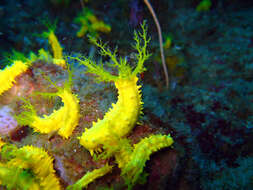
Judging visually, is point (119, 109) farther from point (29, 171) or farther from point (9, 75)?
point (9, 75)

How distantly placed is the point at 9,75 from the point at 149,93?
8.52 ft

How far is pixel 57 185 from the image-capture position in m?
2.04

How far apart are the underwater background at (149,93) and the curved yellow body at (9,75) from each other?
22mm

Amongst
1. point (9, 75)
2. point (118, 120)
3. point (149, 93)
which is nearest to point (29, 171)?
point (118, 120)

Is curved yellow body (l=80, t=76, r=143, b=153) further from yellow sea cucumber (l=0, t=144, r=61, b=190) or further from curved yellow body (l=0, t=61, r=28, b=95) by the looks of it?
curved yellow body (l=0, t=61, r=28, b=95)

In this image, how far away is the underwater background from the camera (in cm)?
199

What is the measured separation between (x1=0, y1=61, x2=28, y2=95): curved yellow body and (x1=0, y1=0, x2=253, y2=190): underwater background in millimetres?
22

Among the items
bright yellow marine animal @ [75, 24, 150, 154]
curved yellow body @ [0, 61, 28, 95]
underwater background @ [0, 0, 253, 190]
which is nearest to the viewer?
bright yellow marine animal @ [75, 24, 150, 154]

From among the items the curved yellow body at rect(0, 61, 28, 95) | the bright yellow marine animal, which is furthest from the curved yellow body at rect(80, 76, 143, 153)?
the curved yellow body at rect(0, 61, 28, 95)

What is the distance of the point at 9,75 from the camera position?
8.96 feet

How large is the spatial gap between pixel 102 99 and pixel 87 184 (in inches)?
45.8

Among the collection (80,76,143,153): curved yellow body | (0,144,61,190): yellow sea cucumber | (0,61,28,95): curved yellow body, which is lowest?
(0,144,61,190): yellow sea cucumber

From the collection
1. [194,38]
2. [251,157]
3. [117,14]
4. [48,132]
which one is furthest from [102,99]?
[117,14]

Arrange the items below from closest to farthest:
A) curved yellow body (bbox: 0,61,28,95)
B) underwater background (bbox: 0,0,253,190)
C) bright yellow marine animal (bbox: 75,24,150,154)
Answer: bright yellow marine animal (bbox: 75,24,150,154)
underwater background (bbox: 0,0,253,190)
curved yellow body (bbox: 0,61,28,95)
